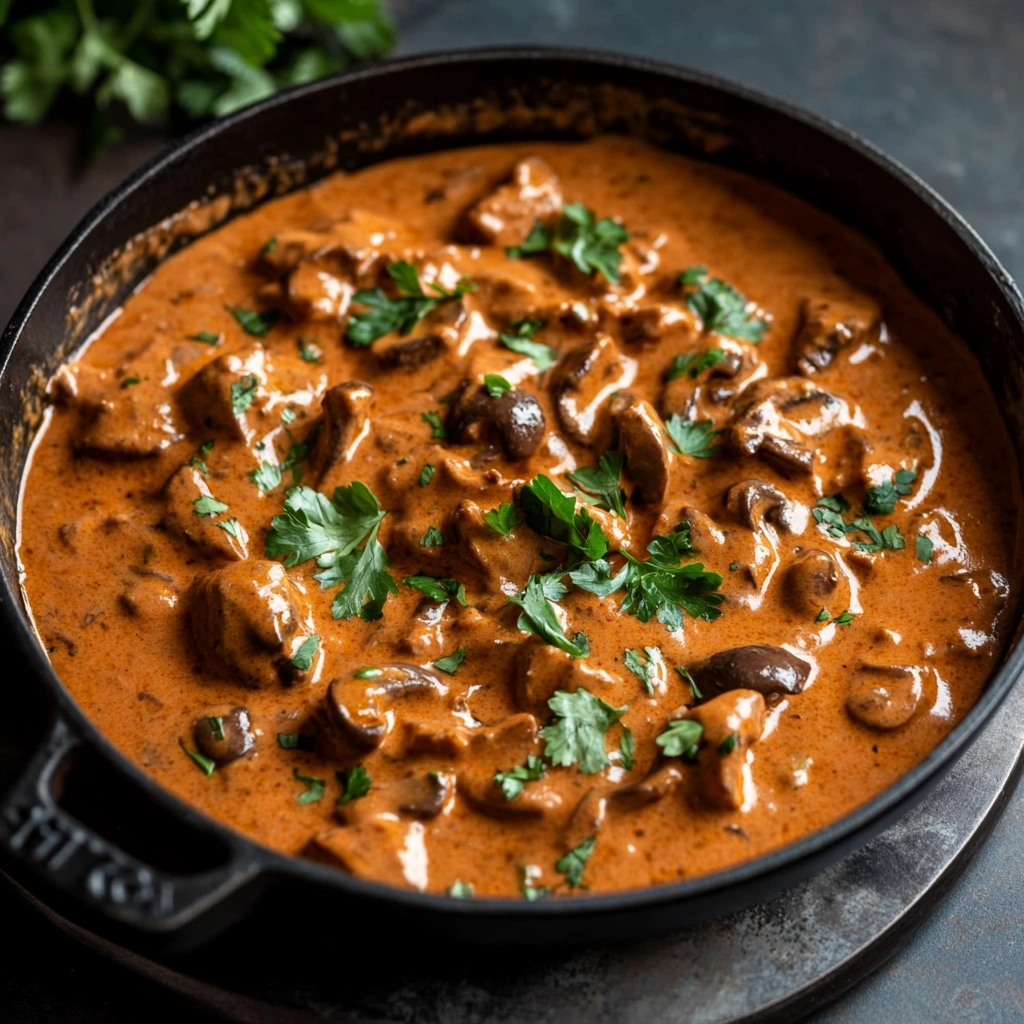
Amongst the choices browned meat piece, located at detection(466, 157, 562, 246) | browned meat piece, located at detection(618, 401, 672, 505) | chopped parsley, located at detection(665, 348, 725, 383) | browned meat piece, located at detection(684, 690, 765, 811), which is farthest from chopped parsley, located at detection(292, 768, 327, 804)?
browned meat piece, located at detection(466, 157, 562, 246)

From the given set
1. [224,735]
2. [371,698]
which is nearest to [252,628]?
[224,735]

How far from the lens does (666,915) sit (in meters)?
3.26

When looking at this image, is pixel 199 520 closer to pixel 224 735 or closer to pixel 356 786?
pixel 224 735

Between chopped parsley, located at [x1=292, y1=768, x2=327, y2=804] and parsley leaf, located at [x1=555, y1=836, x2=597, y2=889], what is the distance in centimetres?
67

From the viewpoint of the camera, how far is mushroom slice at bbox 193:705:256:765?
376 cm

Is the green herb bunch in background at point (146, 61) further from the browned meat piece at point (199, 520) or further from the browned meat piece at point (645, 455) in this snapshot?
the browned meat piece at point (645, 455)

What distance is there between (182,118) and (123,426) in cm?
216

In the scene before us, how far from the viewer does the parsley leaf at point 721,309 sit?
4.79 meters

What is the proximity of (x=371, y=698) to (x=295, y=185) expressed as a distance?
2.45m

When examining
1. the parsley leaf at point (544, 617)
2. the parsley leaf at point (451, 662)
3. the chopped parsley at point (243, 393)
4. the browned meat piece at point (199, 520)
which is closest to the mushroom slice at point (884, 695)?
the parsley leaf at point (544, 617)

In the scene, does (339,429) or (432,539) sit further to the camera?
(339,429)

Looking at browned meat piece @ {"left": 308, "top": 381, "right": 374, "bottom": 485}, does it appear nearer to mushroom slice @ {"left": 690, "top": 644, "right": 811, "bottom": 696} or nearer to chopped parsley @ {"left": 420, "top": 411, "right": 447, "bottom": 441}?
chopped parsley @ {"left": 420, "top": 411, "right": 447, "bottom": 441}

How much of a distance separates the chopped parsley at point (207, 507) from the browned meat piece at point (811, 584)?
1.73 m

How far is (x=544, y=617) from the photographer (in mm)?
3924
